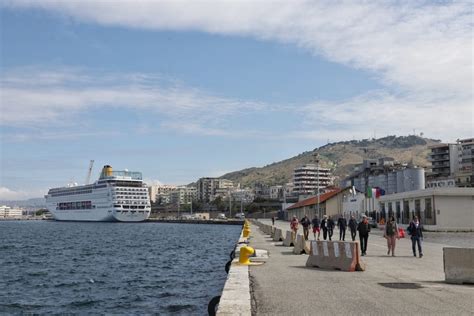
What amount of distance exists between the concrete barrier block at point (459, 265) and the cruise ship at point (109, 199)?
133 metres

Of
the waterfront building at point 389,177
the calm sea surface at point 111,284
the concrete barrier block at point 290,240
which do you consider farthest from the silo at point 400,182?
the concrete barrier block at point 290,240

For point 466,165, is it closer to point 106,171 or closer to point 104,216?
point 104,216

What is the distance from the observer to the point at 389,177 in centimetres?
16125

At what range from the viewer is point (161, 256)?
1512 inches

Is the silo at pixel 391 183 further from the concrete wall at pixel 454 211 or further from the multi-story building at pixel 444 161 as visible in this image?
the concrete wall at pixel 454 211

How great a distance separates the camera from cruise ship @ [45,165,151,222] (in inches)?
5625

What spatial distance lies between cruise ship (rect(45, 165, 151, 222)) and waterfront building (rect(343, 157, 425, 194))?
55396 mm

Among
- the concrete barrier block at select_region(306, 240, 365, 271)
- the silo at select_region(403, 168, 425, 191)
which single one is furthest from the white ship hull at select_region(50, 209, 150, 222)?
Answer: the concrete barrier block at select_region(306, 240, 365, 271)

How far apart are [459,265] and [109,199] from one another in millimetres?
135142

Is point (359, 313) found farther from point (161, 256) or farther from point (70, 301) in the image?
point (161, 256)

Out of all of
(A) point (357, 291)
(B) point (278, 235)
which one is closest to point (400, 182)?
(B) point (278, 235)

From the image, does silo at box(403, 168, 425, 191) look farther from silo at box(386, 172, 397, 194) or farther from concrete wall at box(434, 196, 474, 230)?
concrete wall at box(434, 196, 474, 230)

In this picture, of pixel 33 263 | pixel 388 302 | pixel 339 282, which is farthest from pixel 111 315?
pixel 33 263

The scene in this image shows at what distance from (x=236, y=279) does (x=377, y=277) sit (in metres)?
3.79
